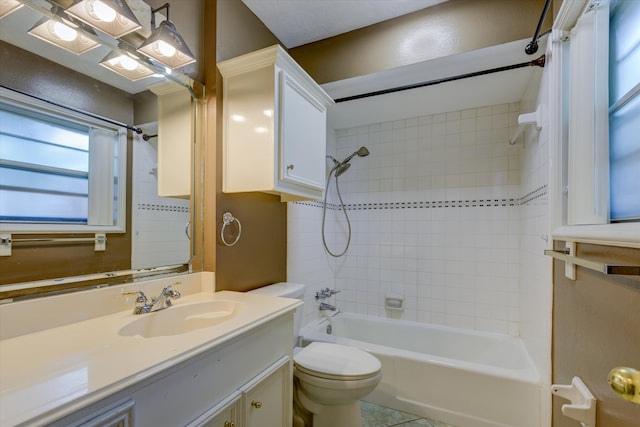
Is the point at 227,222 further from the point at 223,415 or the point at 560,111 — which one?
the point at 560,111

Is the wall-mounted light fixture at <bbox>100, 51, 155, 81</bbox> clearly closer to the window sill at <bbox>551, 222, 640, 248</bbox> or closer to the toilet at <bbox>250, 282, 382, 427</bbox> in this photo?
the toilet at <bbox>250, 282, 382, 427</bbox>

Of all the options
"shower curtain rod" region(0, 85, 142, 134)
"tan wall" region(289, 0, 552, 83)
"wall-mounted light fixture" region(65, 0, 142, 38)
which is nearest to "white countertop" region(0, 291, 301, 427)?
"shower curtain rod" region(0, 85, 142, 134)

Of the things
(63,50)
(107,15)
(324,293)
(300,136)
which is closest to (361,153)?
(300,136)

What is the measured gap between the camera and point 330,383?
4.49 ft

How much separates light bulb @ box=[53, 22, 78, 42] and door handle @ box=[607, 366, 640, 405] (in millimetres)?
1707

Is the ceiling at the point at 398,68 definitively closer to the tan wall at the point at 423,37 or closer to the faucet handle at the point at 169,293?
the tan wall at the point at 423,37

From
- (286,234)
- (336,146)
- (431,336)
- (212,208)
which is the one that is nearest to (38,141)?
(212,208)

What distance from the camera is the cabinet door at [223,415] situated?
0.80m

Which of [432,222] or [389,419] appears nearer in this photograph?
[389,419]

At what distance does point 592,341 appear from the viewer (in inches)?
33.5

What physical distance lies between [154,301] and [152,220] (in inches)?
14.8

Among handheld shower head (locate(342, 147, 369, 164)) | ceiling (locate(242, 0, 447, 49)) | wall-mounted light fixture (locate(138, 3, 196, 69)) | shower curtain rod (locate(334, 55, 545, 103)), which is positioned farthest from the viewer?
handheld shower head (locate(342, 147, 369, 164))

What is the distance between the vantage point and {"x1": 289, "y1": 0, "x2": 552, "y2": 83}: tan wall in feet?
5.04

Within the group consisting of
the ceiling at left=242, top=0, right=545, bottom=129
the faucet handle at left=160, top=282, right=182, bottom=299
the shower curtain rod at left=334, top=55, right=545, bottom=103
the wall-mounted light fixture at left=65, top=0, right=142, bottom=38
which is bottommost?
the faucet handle at left=160, top=282, right=182, bottom=299
